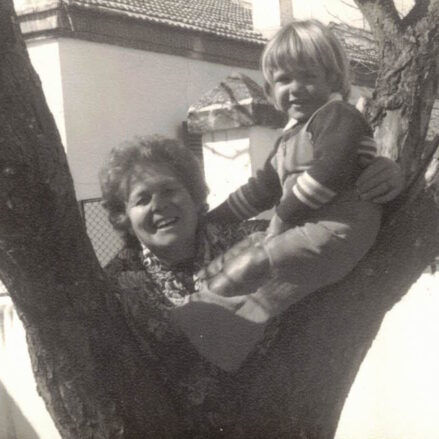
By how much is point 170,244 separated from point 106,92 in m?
10.4

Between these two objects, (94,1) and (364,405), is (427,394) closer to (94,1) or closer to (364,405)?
(364,405)

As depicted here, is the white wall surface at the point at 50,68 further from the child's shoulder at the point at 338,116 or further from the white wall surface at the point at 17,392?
the child's shoulder at the point at 338,116

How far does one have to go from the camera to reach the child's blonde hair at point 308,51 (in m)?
3.20

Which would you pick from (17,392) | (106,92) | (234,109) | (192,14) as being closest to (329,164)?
(234,109)

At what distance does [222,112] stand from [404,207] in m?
4.01

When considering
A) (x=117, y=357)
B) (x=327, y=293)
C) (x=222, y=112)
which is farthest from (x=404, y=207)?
(x=222, y=112)

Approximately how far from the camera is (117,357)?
2.84 meters

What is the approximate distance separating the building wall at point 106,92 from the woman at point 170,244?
8768mm

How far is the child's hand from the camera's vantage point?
2971 mm

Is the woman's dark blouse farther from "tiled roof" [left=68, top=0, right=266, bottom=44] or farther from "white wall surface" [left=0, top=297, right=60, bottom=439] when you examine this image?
"tiled roof" [left=68, top=0, right=266, bottom=44]

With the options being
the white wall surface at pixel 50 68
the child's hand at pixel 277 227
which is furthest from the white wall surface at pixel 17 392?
the white wall surface at pixel 50 68

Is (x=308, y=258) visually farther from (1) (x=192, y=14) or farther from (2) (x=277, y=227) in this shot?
(1) (x=192, y=14)

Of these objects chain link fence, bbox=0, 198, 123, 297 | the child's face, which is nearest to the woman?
the child's face

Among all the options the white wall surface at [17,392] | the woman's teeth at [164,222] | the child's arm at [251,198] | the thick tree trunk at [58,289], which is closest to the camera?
the thick tree trunk at [58,289]
